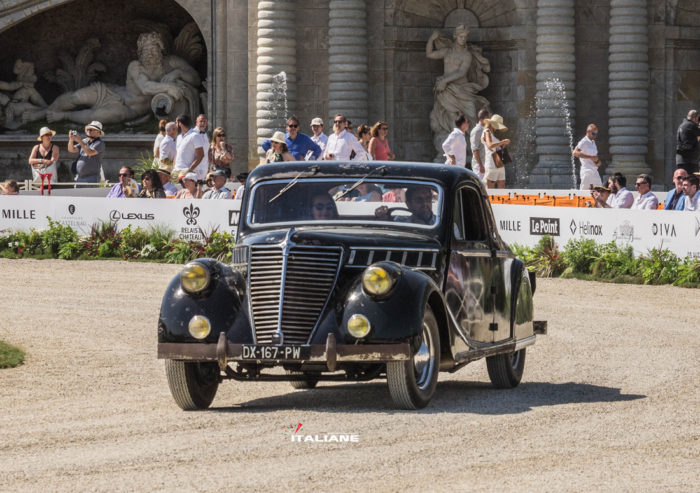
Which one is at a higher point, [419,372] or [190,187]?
[190,187]

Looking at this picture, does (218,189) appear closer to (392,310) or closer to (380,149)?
(380,149)

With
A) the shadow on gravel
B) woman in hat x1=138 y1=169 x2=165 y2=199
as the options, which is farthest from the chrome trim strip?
woman in hat x1=138 y1=169 x2=165 y2=199

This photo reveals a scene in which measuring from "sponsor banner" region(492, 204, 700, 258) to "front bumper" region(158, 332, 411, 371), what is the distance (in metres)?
10.7

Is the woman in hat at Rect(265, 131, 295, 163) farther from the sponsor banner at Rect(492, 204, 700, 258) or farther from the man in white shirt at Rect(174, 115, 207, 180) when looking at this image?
the sponsor banner at Rect(492, 204, 700, 258)

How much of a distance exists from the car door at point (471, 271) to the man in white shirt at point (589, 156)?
627 inches

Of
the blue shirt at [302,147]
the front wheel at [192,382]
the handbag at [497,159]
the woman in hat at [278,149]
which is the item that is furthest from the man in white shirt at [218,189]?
the front wheel at [192,382]

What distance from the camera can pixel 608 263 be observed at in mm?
21375

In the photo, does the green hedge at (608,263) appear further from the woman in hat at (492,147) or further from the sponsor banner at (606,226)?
the woman in hat at (492,147)

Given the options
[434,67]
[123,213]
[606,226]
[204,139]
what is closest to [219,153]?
[204,139]

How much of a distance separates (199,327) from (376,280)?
1.24 meters

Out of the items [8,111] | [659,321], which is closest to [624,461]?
[659,321]

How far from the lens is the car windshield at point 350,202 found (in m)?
11.8

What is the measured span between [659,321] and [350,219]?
640cm

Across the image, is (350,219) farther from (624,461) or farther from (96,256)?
(96,256)
